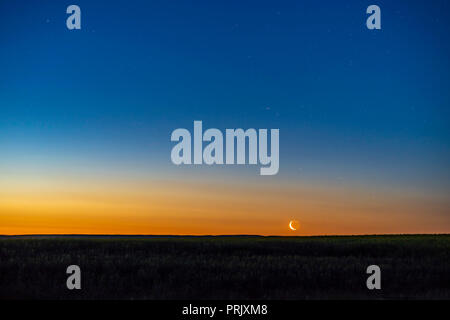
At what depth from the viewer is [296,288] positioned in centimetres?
1486

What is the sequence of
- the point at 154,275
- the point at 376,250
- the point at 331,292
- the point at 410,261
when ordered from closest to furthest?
the point at 331,292
the point at 154,275
the point at 410,261
the point at 376,250

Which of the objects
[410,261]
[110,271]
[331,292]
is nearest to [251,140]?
[331,292]

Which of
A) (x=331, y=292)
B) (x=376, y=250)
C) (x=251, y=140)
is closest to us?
(x=251, y=140)

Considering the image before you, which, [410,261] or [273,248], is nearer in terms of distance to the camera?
[410,261]

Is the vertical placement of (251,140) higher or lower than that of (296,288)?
higher
